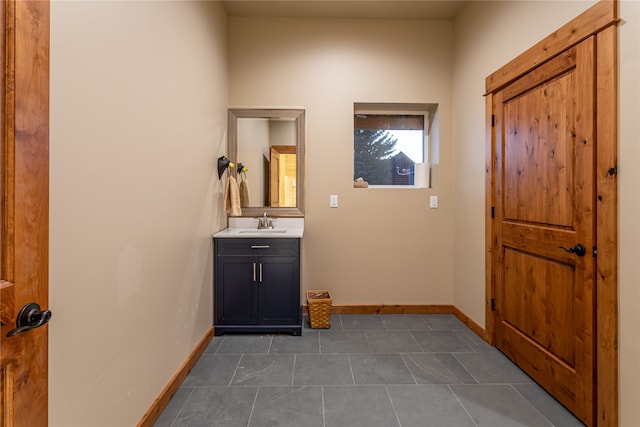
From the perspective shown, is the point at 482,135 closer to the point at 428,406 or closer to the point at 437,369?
the point at 437,369

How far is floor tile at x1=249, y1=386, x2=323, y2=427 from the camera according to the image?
1721mm

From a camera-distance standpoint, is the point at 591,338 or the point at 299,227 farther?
the point at 299,227

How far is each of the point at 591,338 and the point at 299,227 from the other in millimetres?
2359

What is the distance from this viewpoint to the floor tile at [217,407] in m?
1.72

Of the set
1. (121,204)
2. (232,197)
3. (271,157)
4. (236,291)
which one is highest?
(271,157)

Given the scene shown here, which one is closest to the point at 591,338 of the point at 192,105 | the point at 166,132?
the point at 166,132

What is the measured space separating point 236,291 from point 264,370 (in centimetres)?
79

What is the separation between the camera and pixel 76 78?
115cm

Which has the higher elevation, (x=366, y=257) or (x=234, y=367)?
(x=366, y=257)

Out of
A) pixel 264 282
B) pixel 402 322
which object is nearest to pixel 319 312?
pixel 264 282

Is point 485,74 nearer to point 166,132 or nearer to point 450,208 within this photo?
point 450,208

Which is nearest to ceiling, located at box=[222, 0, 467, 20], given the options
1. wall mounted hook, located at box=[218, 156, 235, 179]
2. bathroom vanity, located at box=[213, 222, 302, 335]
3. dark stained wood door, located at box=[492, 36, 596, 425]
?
dark stained wood door, located at box=[492, 36, 596, 425]

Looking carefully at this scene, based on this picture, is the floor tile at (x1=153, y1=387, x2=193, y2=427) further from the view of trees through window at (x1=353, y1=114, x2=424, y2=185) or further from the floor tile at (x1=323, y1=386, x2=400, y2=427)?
the view of trees through window at (x1=353, y1=114, x2=424, y2=185)

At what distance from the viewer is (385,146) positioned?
3488 mm
